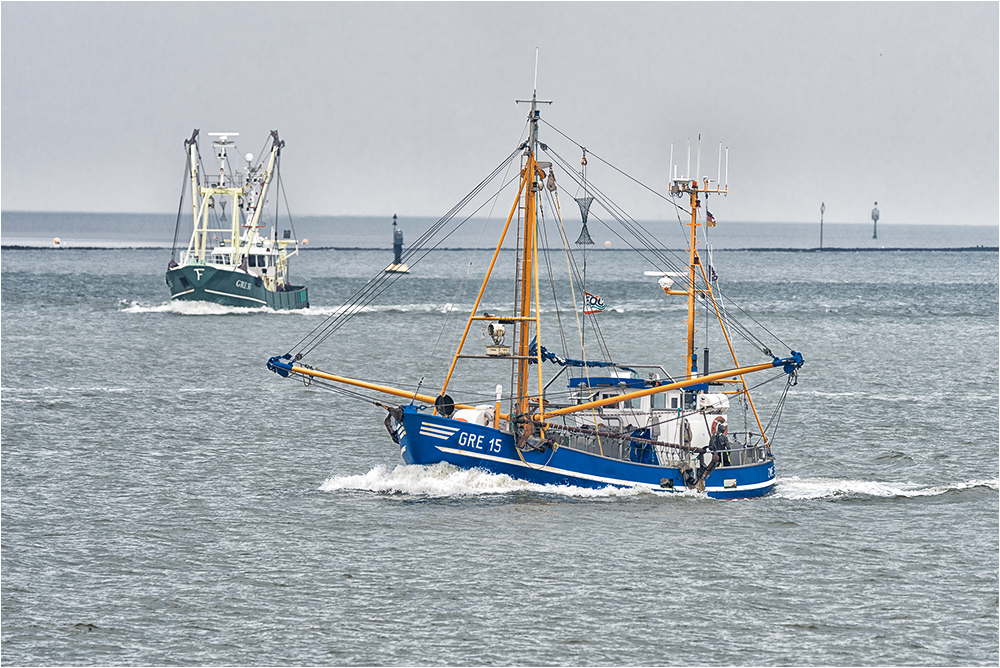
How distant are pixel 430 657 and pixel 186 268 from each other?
96195 mm

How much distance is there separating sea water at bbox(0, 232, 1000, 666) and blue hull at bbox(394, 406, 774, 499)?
0.49 m

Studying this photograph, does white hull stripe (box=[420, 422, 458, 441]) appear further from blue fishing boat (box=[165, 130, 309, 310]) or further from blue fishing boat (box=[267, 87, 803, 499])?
blue fishing boat (box=[165, 130, 309, 310])

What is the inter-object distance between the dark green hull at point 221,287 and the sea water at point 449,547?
50326 mm

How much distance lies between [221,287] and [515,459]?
8363 centimetres

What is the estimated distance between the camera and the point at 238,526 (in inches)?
1647


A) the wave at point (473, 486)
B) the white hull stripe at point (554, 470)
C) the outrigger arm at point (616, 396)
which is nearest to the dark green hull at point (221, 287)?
the outrigger arm at point (616, 396)

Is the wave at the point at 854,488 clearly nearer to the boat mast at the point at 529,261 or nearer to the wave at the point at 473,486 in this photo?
the wave at the point at 473,486

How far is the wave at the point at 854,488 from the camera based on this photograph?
154 ft

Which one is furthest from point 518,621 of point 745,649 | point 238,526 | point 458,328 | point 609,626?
point 458,328

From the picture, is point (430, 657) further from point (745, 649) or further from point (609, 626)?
point (745, 649)

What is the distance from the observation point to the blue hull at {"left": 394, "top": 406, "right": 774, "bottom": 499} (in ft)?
144

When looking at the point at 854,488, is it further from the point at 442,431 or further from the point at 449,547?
the point at 449,547

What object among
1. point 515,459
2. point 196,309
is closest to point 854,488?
point 515,459

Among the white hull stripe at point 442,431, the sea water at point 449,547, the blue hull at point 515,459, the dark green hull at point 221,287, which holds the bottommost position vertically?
the sea water at point 449,547
